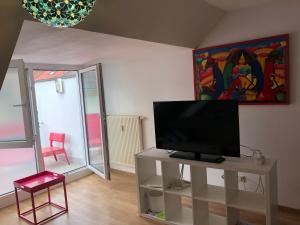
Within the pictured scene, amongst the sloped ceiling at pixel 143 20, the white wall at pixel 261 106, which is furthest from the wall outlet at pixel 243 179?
the sloped ceiling at pixel 143 20

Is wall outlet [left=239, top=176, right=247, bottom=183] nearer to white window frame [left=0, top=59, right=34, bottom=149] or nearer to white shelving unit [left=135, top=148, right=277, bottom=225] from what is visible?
white shelving unit [left=135, top=148, right=277, bottom=225]

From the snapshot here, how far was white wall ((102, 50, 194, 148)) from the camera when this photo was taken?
3.37 m

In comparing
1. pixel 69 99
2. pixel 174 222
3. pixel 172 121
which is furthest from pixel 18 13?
pixel 69 99

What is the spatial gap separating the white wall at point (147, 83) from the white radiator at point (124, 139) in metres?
0.11

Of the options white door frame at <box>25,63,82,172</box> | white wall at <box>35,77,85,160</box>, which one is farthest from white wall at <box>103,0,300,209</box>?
white wall at <box>35,77,85,160</box>

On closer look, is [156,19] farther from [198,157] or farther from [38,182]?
[38,182]

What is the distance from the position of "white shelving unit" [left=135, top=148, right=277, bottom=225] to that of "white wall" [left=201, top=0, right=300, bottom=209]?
18.9 inches

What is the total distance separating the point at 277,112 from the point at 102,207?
2.29 meters

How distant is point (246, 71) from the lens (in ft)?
9.20

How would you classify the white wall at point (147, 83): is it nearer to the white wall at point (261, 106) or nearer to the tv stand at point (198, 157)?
the white wall at point (261, 106)

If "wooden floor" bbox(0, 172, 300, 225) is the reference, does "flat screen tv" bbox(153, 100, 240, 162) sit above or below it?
above

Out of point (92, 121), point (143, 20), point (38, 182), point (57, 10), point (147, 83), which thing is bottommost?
point (38, 182)

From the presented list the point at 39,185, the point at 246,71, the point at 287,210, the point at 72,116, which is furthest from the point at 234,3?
the point at 72,116

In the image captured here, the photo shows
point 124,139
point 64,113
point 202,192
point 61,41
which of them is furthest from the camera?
point 64,113
